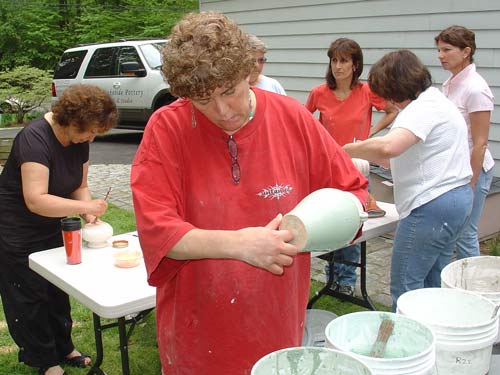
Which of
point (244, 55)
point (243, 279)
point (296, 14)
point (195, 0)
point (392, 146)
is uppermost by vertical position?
point (195, 0)

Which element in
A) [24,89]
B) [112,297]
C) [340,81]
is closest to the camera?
[112,297]

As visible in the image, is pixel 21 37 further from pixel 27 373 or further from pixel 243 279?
pixel 243 279

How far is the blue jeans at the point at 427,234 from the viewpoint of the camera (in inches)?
99.7

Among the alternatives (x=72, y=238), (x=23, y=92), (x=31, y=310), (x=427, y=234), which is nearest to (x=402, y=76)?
(x=427, y=234)

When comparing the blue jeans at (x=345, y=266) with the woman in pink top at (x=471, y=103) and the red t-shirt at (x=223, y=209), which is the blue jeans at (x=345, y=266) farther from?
the red t-shirt at (x=223, y=209)

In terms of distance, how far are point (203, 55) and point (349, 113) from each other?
9.53ft

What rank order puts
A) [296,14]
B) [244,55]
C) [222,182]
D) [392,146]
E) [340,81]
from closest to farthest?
[244,55]
[222,182]
[392,146]
[340,81]
[296,14]

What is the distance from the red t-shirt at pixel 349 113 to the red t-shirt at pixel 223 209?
2488 millimetres

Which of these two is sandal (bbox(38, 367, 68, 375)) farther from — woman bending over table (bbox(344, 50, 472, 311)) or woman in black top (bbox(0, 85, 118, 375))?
woman bending over table (bbox(344, 50, 472, 311))

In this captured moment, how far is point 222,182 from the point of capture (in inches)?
56.1

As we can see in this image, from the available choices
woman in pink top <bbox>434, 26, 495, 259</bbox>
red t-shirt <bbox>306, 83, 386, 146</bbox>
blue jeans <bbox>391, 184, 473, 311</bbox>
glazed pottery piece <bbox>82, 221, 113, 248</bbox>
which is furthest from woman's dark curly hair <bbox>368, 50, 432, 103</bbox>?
glazed pottery piece <bbox>82, 221, 113, 248</bbox>

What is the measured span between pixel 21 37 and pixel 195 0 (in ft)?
27.0

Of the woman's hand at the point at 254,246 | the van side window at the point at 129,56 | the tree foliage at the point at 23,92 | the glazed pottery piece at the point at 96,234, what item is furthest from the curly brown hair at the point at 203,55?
the tree foliage at the point at 23,92

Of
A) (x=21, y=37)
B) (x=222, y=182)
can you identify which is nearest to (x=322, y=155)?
(x=222, y=182)
